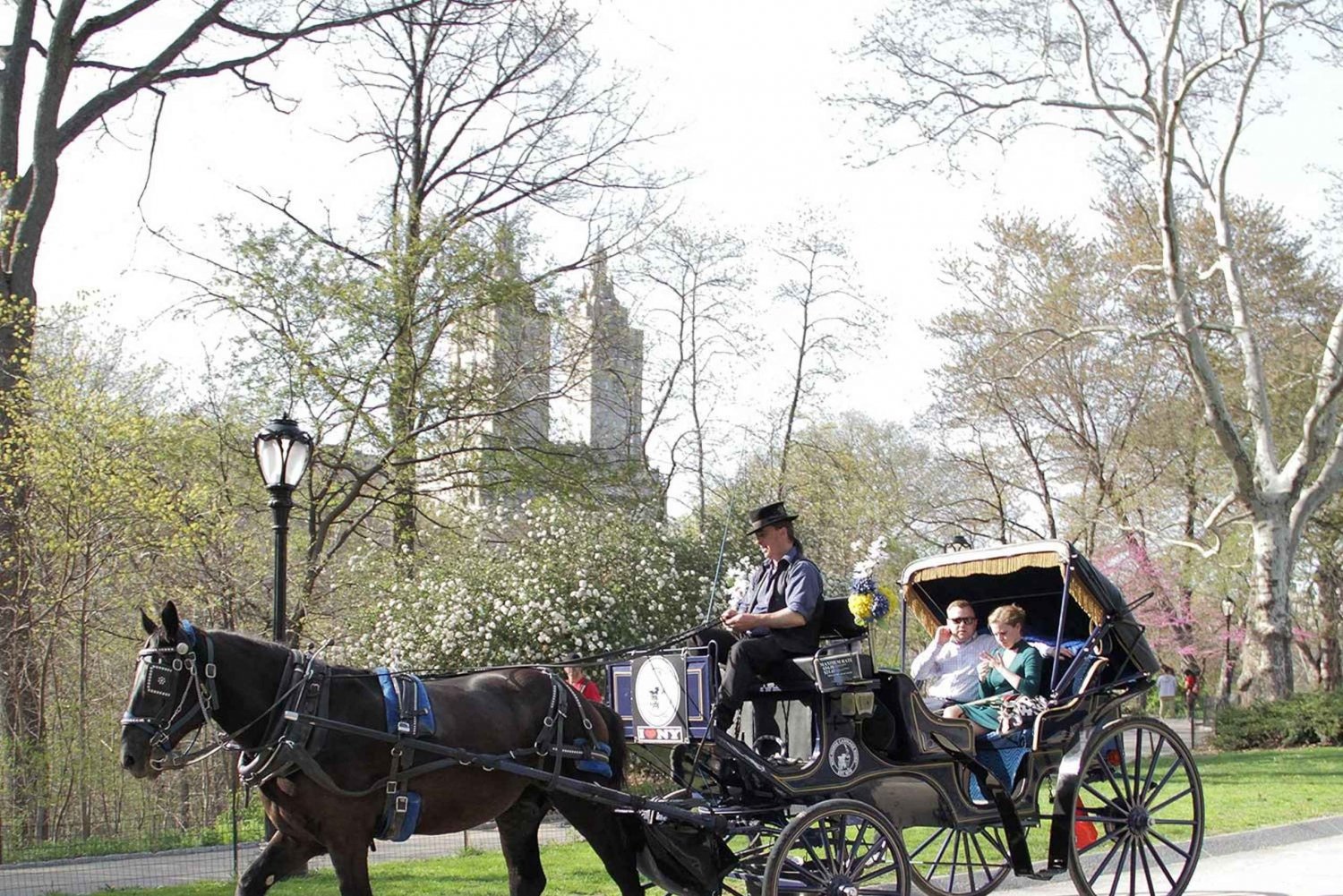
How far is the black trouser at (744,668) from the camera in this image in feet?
24.0

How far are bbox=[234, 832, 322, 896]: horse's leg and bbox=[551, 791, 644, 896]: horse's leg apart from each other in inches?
58.0

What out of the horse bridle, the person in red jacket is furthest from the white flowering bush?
the horse bridle

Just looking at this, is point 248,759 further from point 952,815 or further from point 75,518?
point 75,518

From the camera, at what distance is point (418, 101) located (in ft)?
85.1

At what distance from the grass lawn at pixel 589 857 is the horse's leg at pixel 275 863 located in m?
2.59

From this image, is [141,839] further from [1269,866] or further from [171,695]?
[1269,866]

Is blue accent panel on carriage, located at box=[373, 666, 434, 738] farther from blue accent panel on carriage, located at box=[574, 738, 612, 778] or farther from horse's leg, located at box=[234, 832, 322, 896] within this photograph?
blue accent panel on carriage, located at box=[574, 738, 612, 778]

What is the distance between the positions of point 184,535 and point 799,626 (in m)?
11.1

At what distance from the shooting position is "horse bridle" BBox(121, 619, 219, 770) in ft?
20.7

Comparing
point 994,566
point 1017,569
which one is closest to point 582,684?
point 1017,569

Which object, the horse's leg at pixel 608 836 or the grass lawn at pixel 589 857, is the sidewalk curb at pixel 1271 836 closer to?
the grass lawn at pixel 589 857

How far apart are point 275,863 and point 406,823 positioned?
725 mm

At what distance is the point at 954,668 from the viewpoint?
31.0 feet

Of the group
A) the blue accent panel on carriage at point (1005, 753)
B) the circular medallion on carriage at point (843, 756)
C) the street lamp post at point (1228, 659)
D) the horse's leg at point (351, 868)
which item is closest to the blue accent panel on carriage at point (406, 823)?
the horse's leg at point (351, 868)
